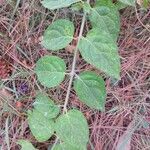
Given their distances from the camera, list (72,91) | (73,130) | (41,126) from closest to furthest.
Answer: (73,130) < (41,126) < (72,91)

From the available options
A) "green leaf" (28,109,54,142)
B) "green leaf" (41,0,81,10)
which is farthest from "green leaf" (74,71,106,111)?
"green leaf" (41,0,81,10)

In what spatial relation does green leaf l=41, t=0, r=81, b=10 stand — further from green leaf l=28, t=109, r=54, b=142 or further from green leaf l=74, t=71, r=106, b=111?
green leaf l=28, t=109, r=54, b=142

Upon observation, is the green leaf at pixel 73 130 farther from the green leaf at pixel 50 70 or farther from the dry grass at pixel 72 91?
the dry grass at pixel 72 91

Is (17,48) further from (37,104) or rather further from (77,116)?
(77,116)

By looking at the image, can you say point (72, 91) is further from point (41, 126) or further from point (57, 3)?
point (57, 3)

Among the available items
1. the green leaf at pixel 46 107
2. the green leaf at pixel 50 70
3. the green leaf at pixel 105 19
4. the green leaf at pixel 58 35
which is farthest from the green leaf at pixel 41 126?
the green leaf at pixel 105 19

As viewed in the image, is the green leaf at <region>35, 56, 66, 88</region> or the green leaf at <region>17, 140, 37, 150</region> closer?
the green leaf at <region>35, 56, 66, 88</region>

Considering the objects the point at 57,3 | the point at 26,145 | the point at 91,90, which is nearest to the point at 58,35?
the point at 57,3
